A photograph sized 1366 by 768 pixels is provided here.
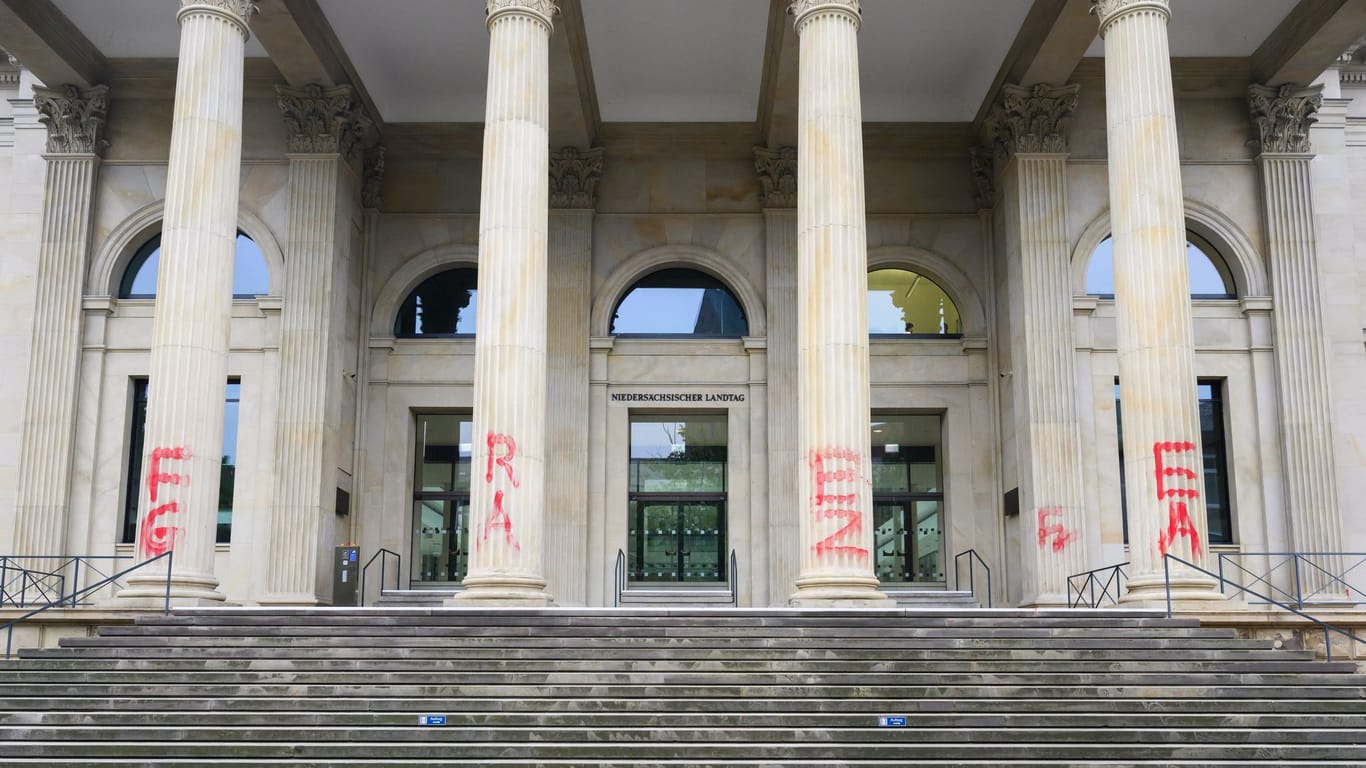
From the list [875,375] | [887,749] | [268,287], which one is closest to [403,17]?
[268,287]

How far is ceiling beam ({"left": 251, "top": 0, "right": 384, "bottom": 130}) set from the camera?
76.8ft

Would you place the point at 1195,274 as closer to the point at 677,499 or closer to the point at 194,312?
the point at 677,499

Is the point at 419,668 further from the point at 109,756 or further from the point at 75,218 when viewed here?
the point at 75,218

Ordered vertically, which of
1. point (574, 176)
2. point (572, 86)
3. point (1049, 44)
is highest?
point (1049, 44)

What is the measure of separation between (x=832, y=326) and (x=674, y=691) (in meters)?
Result: 6.71

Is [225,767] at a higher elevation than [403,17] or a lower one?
lower

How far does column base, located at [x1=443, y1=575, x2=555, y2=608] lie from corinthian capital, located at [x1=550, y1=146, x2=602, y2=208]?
40.0ft

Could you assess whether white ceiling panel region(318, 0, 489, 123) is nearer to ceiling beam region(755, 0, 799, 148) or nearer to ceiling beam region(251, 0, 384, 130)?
ceiling beam region(251, 0, 384, 130)

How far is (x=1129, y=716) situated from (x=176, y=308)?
49.0ft

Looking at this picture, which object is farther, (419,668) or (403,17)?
(403,17)

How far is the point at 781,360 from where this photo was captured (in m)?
28.0

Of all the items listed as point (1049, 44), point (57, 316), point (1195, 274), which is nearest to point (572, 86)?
point (1049, 44)

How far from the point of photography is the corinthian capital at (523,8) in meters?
20.4

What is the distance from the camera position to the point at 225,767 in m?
13.1
